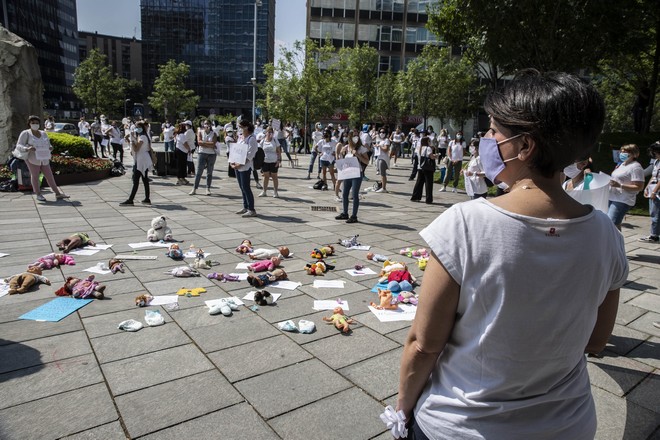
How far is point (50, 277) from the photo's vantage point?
568 centimetres

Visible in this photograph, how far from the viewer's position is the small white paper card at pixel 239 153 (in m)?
9.72

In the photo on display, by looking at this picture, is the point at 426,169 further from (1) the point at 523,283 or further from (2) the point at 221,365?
(1) the point at 523,283

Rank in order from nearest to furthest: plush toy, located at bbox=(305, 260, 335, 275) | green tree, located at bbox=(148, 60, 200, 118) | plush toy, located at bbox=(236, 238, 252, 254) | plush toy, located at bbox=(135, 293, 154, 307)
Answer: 1. plush toy, located at bbox=(135, 293, 154, 307)
2. plush toy, located at bbox=(305, 260, 335, 275)
3. plush toy, located at bbox=(236, 238, 252, 254)
4. green tree, located at bbox=(148, 60, 200, 118)

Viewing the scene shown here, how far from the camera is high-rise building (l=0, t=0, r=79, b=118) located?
3106 inches

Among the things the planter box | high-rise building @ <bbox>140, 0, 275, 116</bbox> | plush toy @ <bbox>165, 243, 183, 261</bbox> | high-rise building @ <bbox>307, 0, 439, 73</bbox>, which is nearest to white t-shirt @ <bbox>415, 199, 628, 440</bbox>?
plush toy @ <bbox>165, 243, 183, 261</bbox>

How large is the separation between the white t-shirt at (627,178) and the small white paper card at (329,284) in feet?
16.2

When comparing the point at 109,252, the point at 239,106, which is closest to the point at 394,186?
the point at 109,252

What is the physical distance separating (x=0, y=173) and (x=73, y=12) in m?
109

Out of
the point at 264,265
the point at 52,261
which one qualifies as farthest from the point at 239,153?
the point at 52,261

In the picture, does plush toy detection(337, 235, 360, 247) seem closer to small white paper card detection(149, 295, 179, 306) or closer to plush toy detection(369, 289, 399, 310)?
plush toy detection(369, 289, 399, 310)

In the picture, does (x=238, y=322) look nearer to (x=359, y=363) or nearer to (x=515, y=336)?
(x=359, y=363)

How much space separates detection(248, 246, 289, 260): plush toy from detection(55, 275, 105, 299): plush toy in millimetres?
2151

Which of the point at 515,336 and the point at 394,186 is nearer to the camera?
the point at 515,336

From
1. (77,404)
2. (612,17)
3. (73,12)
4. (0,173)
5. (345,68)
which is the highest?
(73,12)
